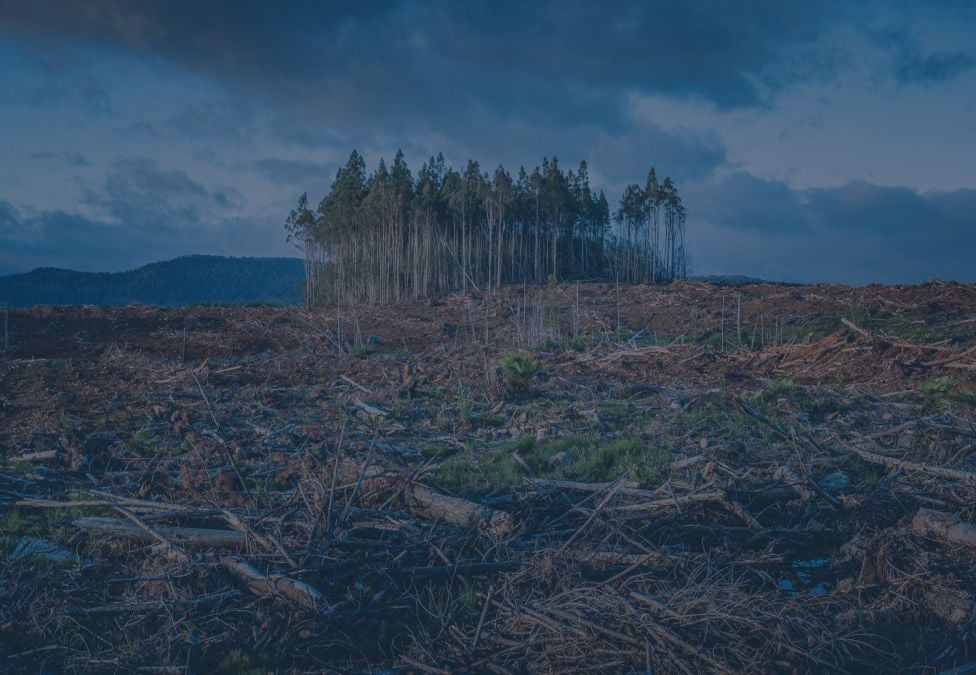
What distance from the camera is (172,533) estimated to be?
4129mm

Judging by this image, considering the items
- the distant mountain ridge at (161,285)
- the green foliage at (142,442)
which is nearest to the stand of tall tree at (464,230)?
the distant mountain ridge at (161,285)

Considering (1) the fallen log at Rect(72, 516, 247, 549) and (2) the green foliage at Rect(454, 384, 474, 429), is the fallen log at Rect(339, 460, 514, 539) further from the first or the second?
(2) the green foliage at Rect(454, 384, 474, 429)

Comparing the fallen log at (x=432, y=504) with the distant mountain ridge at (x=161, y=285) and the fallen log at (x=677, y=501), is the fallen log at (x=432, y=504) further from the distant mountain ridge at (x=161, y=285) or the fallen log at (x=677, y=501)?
the distant mountain ridge at (x=161, y=285)

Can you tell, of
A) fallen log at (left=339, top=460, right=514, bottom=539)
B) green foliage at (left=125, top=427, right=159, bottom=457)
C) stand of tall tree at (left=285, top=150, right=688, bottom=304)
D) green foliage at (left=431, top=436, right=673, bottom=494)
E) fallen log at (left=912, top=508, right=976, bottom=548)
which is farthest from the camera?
stand of tall tree at (left=285, top=150, right=688, bottom=304)

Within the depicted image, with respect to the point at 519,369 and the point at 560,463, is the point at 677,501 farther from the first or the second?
the point at 519,369

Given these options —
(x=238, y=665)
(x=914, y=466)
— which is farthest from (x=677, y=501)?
(x=238, y=665)

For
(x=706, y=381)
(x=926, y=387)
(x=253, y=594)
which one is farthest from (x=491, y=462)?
(x=926, y=387)

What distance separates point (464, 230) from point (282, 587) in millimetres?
39413

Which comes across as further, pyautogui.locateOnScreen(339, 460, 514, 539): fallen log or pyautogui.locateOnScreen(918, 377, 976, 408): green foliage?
pyautogui.locateOnScreen(918, 377, 976, 408): green foliage

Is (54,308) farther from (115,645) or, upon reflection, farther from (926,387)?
(926,387)

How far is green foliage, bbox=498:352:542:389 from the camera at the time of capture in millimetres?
9523

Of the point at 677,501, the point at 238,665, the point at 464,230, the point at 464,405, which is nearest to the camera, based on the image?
the point at 238,665

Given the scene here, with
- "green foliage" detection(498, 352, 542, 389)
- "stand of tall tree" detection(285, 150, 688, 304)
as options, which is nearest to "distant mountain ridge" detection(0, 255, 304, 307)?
"stand of tall tree" detection(285, 150, 688, 304)

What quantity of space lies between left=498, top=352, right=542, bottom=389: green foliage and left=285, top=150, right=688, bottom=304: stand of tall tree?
90.9 ft
